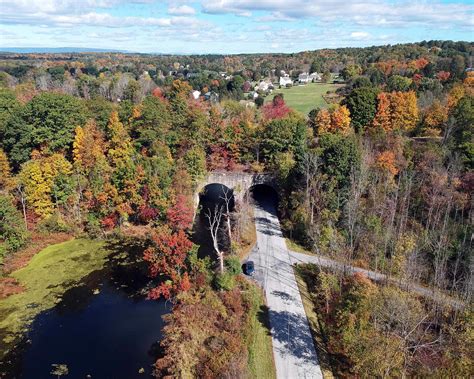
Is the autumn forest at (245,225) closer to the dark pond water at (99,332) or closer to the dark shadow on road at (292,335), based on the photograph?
the dark pond water at (99,332)

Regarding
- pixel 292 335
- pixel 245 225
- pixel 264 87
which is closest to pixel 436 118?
pixel 245 225

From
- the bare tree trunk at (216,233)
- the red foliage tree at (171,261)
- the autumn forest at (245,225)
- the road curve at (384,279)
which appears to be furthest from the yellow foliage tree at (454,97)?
the red foliage tree at (171,261)

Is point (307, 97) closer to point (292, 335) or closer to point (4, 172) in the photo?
point (4, 172)

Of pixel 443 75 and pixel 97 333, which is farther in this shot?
pixel 443 75

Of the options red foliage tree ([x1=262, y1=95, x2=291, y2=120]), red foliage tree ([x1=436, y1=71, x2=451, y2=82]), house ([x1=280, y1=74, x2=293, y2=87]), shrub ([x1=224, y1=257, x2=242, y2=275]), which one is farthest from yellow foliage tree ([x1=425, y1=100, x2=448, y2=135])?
house ([x1=280, y1=74, x2=293, y2=87])

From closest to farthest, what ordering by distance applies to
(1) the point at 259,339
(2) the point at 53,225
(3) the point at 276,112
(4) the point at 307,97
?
(1) the point at 259,339 → (2) the point at 53,225 → (3) the point at 276,112 → (4) the point at 307,97

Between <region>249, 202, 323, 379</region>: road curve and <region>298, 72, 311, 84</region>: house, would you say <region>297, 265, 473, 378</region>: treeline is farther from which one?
<region>298, 72, 311, 84</region>: house
